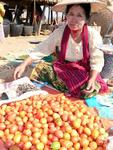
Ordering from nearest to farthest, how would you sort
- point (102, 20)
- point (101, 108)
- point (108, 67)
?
point (101, 108) < point (108, 67) < point (102, 20)

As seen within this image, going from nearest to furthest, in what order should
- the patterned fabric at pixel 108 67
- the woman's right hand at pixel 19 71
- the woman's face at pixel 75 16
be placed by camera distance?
1. the woman's face at pixel 75 16
2. the woman's right hand at pixel 19 71
3. the patterned fabric at pixel 108 67

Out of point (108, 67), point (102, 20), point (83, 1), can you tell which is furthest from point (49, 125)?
point (102, 20)

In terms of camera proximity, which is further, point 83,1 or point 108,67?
point 108,67

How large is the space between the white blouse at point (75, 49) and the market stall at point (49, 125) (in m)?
0.71

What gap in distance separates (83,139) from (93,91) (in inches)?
49.1

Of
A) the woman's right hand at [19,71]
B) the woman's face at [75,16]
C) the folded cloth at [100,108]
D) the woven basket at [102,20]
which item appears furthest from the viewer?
the woven basket at [102,20]

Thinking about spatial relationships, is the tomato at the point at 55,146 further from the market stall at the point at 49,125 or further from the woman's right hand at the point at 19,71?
the woman's right hand at the point at 19,71

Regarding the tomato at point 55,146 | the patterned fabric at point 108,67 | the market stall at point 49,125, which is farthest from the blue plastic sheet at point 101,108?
the tomato at point 55,146

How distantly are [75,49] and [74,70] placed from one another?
0.24 m

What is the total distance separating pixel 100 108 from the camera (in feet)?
10.8

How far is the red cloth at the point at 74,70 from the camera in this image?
11.6 feet

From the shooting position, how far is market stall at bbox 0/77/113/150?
2266 mm

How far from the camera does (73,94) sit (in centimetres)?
360

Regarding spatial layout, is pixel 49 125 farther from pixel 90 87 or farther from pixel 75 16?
pixel 75 16
